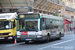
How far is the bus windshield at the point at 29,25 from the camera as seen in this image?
16672 mm

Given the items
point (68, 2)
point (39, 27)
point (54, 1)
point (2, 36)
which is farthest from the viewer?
point (68, 2)

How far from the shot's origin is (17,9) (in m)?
33.5

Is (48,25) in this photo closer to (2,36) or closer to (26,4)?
(2,36)

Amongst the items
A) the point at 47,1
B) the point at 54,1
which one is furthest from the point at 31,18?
the point at 54,1

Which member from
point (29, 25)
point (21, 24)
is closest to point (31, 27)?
point (29, 25)

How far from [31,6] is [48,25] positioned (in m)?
14.7

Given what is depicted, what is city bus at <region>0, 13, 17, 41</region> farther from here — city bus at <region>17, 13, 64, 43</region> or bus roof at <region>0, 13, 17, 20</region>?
city bus at <region>17, 13, 64, 43</region>

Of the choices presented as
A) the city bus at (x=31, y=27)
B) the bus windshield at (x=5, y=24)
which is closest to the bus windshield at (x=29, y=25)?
the city bus at (x=31, y=27)

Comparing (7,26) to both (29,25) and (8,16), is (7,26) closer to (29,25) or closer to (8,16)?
(8,16)

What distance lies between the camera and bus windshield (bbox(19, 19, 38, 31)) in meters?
16.7

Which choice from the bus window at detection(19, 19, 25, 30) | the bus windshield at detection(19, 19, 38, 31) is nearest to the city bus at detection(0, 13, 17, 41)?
the bus window at detection(19, 19, 25, 30)

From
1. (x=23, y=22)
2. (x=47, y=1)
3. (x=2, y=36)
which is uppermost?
(x=47, y=1)

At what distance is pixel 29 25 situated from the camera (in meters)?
16.8

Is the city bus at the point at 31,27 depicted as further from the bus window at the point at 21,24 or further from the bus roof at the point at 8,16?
the bus roof at the point at 8,16
